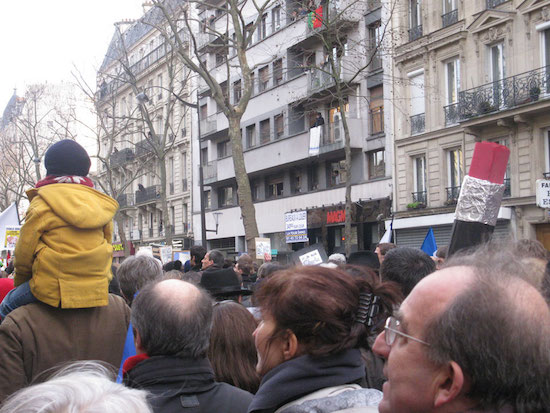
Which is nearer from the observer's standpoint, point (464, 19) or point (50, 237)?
point (50, 237)

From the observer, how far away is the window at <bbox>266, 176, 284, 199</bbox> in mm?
37094

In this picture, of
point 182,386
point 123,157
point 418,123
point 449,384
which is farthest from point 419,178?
point 123,157

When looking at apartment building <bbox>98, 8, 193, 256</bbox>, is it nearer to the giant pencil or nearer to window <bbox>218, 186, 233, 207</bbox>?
window <bbox>218, 186, 233, 207</bbox>

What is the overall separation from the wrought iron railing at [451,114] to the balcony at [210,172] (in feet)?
58.4

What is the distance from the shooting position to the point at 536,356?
1749 mm

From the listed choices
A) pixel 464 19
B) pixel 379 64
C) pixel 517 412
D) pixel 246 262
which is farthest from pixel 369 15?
pixel 517 412

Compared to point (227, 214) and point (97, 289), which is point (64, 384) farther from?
point (227, 214)

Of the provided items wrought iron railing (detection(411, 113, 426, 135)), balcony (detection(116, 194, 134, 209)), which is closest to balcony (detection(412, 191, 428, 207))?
wrought iron railing (detection(411, 113, 426, 135))

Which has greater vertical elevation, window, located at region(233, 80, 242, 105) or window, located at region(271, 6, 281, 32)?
window, located at region(271, 6, 281, 32)

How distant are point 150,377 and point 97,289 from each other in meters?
0.89

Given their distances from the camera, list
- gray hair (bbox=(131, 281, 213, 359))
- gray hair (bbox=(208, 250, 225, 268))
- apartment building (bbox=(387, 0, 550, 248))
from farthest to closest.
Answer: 1. apartment building (bbox=(387, 0, 550, 248))
2. gray hair (bbox=(208, 250, 225, 268))
3. gray hair (bbox=(131, 281, 213, 359))

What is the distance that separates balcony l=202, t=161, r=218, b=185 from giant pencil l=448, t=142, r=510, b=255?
37.2 meters

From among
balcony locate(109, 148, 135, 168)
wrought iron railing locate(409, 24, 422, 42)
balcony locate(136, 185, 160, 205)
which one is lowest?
balcony locate(136, 185, 160, 205)

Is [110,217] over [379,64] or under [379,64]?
under
